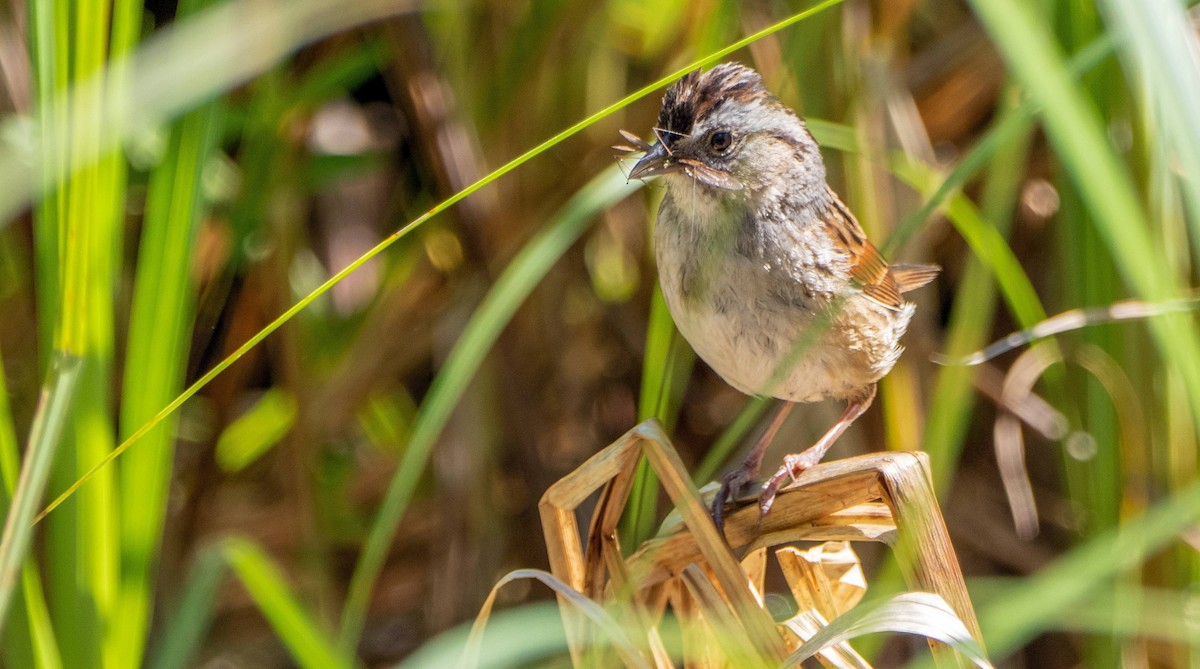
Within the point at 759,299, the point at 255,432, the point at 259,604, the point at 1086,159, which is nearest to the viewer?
the point at 1086,159

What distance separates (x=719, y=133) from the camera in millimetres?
2031

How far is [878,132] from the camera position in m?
2.59

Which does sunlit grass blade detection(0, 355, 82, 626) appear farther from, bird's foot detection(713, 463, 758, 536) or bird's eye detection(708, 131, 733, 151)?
bird's eye detection(708, 131, 733, 151)

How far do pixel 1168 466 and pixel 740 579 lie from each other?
109 cm

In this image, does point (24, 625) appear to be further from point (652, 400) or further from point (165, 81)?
point (652, 400)

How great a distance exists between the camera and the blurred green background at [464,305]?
1.53 meters

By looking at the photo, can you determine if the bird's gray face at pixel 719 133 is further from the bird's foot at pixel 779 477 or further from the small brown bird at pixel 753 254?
the bird's foot at pixel 779 477

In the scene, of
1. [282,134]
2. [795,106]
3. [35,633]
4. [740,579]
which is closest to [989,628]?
[740,579]

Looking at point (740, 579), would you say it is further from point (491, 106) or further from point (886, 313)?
point (491, 106)

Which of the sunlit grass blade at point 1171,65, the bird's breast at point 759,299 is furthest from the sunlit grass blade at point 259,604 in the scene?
the sunlit grass blade at point 1171,65

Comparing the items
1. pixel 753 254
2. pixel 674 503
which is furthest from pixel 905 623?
pixel 753 254

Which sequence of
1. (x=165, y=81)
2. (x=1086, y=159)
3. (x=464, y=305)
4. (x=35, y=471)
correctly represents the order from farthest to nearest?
(x=464, y=305) → (x=35, y=471) → (x=165, y=81) → (x=1086, y=159)

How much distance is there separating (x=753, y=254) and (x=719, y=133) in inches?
8.8

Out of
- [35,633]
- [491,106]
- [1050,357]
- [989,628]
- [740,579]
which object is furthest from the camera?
[491,106]
